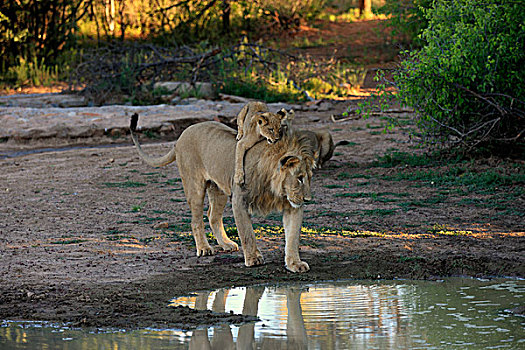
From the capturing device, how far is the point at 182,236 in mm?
7328

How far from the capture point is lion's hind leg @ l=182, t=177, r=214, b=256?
6.55m

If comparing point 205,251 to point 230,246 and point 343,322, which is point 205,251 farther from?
point 343,322

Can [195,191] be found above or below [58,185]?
above

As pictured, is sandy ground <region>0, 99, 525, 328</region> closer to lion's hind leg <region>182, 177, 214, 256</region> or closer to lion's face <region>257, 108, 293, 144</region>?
lion's hind leg <region>182, 177, 214, 256</region>

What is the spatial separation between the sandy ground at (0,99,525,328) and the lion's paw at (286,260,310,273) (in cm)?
6

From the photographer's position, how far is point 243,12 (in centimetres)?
2645

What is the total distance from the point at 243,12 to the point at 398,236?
20514 millimetres

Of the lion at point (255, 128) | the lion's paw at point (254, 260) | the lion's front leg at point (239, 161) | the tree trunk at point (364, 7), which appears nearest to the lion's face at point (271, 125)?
the lion at point (255, 128)

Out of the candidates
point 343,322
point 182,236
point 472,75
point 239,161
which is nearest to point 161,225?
point 182,236

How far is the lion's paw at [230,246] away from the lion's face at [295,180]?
1.21 metres

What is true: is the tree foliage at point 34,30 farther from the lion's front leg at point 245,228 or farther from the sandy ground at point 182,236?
the lion's front leg at point 245,228

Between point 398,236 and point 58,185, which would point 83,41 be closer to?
point 58,185

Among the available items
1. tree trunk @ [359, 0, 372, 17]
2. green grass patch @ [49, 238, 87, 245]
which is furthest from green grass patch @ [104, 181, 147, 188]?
tree trunk @ [359, 0, 372, 17]

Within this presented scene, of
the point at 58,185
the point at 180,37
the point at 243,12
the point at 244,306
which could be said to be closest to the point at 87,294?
the point at 244,306
